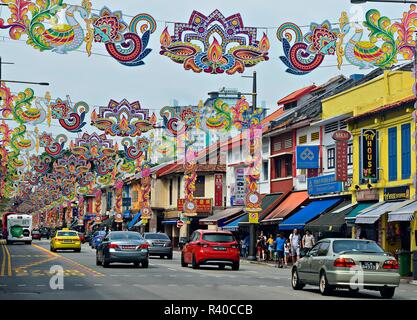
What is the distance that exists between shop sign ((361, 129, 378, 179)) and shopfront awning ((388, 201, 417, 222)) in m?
4.24

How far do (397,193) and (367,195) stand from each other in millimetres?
3061

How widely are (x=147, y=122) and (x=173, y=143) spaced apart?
48.1ft

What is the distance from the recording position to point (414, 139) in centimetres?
3394

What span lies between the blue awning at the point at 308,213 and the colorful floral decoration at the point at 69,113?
42.0 ft

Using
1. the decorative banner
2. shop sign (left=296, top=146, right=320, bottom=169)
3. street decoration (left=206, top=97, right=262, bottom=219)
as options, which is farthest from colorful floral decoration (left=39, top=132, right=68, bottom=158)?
the decorative banner

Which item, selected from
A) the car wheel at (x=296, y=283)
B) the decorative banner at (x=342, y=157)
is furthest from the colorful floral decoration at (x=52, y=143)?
the car wheel at (x=296, y=283)

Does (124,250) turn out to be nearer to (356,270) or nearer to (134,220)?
(356,270)

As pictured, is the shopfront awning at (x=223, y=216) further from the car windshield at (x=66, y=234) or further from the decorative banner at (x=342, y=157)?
the decorative banner at (x=342, y=157)

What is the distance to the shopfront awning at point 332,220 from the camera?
131ft

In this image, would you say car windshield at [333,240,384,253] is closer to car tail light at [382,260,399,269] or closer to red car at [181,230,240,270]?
car tail light at [382,260,399,269]

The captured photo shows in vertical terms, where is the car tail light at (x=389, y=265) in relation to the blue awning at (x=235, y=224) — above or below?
below

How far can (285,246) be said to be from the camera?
144 ft
